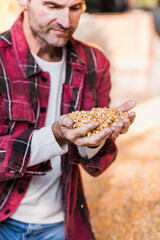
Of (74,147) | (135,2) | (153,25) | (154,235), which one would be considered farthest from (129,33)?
(74,147)

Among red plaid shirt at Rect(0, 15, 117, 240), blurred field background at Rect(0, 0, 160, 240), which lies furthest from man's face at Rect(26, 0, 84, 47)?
blurred field background at Rect(0, 0, 160, 240)

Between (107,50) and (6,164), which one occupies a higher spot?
(6,164)

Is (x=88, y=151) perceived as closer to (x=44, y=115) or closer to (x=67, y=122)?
(x=44, y=115)

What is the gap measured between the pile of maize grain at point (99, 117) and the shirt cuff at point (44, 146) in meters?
0.12

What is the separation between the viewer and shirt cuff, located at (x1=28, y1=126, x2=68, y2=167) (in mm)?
1467

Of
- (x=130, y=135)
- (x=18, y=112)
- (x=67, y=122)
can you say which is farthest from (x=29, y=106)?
(x=130, y=135)

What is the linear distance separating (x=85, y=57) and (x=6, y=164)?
26.7 inches

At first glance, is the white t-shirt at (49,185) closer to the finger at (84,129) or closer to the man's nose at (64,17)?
the man's nose at (64,17)

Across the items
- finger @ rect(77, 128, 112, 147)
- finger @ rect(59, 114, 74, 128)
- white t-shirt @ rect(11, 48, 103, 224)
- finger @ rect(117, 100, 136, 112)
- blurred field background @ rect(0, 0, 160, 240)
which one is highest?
finger @ rect(59, 114, 74, 128)

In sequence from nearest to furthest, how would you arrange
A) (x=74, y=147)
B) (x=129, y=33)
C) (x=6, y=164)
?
(x=6, y=164), (x=74, y=147), (x=129, y=33)

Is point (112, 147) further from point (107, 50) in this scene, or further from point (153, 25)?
point (153, 25)

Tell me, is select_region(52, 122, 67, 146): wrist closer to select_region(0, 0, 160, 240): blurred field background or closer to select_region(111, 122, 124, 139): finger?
select_region(111, 122, 124, 139): finger

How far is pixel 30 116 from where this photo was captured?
164 cm

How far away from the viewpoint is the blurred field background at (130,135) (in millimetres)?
2594
